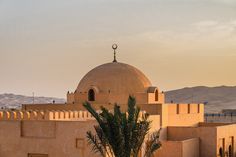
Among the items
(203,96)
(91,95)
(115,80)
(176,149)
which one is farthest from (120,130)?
(203,96)

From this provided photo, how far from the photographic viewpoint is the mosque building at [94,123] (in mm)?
16156

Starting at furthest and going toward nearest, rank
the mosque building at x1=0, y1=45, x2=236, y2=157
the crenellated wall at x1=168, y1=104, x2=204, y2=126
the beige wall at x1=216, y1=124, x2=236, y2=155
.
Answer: the crenellated wall at x1=168, y1=104, x2=204, y2=126 → the beige wall at x1=216, y1=124, x2=236, y2=155 → the mosque building at x1=0, y1=45, x2=236, y2=157

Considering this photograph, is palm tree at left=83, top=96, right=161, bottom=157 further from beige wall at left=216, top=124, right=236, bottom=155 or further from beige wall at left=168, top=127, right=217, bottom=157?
beige wall at left=216, top=124, right=236, bottom=155

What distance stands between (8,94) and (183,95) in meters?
60.4

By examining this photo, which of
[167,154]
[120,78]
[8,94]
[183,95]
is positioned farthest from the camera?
[8,94]

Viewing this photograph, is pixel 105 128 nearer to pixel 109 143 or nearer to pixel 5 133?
pixel 109 143

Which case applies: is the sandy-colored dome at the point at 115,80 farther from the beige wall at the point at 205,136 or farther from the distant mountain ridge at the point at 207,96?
the distant mountain ridge at the point at 207,96

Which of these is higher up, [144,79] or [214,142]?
[144,79]

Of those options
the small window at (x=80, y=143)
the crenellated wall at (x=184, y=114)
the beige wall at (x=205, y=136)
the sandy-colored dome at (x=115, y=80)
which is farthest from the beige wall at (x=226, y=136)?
the small window at (x=80, y=143)

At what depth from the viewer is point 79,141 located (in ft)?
52.4

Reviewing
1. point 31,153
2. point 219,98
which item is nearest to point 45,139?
point 31,153

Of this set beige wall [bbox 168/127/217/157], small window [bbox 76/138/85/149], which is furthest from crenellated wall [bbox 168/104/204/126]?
small window [bbox 76/138/85/149]

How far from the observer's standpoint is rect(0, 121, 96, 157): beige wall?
15883 millimetres

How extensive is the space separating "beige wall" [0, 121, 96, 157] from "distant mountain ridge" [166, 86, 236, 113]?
92145 mm
